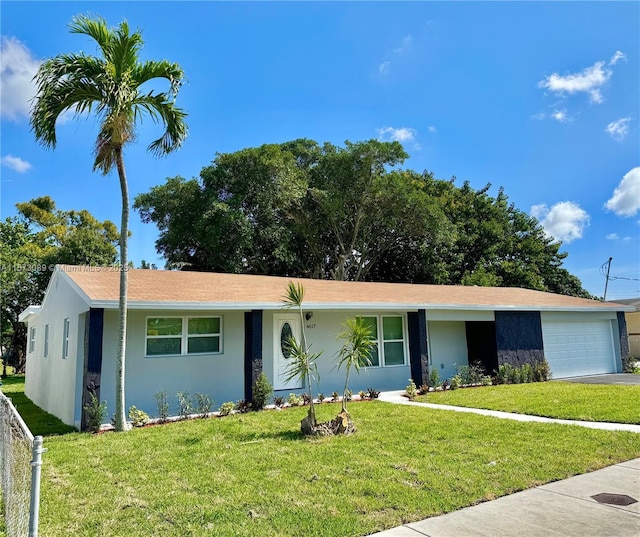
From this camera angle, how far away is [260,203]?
2694 cm

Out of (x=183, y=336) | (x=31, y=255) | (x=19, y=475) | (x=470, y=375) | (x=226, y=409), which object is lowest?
(x=226, y=409)

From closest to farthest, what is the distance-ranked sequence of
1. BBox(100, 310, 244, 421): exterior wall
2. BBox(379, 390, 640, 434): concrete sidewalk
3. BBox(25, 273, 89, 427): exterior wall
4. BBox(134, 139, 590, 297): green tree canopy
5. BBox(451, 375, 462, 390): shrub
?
BBox(379, 390, 640, 434): concrete sidewalk, BBox(25, 273, 89, 427): exterior wall, BBox(100, 310, 244, 421): exterior wall, BBox(451, 375, 462, 390): shrub, BBox(134, 139, 590, 297): green tree canopy

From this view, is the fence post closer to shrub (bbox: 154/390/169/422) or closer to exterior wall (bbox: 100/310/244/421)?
shrub (bbox: 154/390/169/422)

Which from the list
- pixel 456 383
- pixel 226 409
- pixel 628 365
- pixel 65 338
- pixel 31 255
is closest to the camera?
pixel 226 409

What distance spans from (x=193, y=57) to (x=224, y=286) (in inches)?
250

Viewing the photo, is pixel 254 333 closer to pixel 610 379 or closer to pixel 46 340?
pixel 46 340

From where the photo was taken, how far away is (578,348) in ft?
60.3

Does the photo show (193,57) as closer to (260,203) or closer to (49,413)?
(49,413)

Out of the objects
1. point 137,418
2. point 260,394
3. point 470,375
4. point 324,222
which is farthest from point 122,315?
point 324,222

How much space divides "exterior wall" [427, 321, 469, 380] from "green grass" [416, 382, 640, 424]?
205 centimetres

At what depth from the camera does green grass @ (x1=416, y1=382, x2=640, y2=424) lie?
9.68 metres

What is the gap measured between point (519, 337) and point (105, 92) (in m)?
15.2

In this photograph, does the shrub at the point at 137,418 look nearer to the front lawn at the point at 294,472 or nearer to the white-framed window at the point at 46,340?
the front lawn at the point at 294,472

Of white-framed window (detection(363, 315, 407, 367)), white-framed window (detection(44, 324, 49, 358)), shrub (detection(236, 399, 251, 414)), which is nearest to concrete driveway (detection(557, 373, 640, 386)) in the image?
white-framed window (detection(363, 315, 407, 367))
